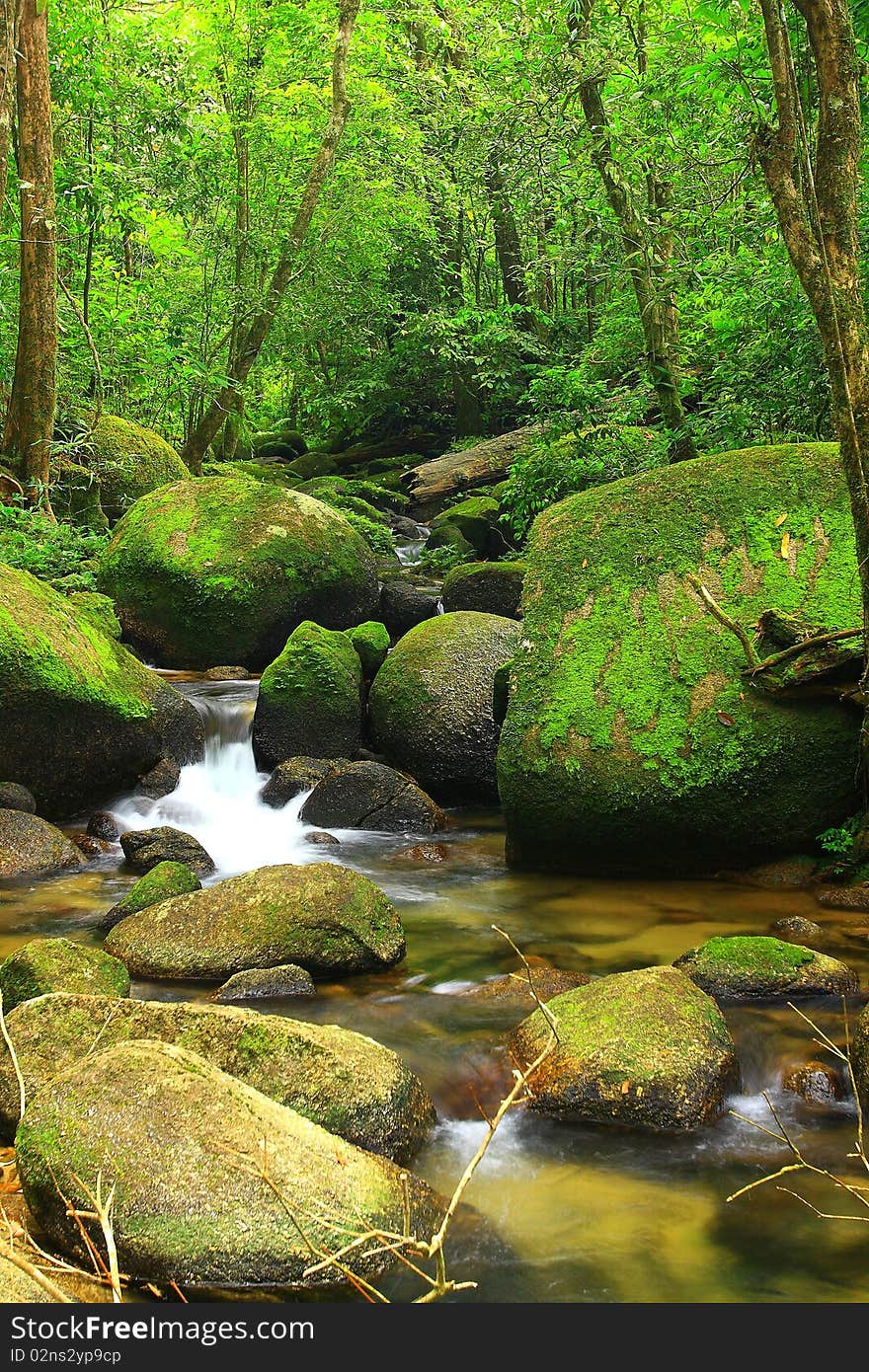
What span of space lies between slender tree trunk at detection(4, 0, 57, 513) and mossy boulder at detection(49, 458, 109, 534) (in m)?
2.10

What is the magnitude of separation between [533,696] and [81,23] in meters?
10.7

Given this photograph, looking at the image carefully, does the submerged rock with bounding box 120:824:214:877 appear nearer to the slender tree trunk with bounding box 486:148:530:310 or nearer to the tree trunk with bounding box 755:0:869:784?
the tree trunk with bounding box 755:0:869:784

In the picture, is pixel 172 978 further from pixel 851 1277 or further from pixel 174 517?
pixel 174 517

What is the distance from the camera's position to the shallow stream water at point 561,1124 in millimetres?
3168

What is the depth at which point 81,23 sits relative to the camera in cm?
1241

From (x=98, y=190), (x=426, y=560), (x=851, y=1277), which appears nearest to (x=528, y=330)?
(x=426, y=560)

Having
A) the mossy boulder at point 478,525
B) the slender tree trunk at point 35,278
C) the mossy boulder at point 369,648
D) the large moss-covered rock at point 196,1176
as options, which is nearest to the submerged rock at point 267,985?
the large moss-covered rock at point 196,1176

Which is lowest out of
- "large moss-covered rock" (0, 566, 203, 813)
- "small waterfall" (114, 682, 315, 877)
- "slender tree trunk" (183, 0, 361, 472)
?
"small waterfall" (114, 682, 315, 877)

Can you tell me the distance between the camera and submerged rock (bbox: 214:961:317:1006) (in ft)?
16.2

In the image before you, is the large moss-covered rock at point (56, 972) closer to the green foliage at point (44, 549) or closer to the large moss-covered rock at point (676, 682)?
the large moss-covered rock at point (676, 682)

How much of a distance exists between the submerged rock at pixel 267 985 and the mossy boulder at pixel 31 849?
2.51 m

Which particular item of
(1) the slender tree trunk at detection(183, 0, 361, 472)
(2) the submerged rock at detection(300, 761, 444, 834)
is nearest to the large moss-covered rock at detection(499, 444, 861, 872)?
(2) the submerged rock at detection(300, 761, 444, 834)

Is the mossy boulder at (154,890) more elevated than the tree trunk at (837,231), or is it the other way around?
the tree trunk at (837,231)

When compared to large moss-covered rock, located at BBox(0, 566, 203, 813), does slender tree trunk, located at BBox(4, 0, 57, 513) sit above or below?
above
